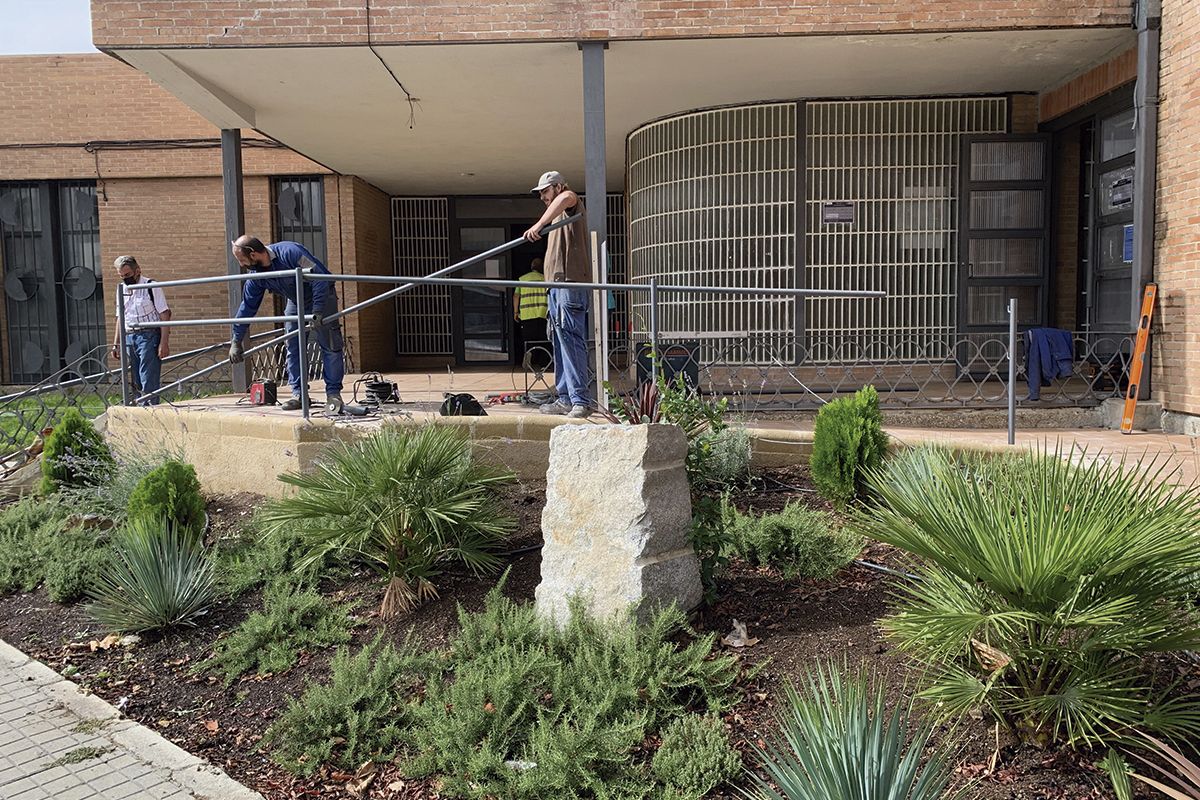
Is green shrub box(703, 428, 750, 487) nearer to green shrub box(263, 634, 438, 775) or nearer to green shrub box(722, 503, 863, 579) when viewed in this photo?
green shrub box(722, 503, 863, 579)

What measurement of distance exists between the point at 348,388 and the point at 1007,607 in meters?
9.08

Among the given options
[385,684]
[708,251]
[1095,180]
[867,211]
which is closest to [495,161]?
[708,251]

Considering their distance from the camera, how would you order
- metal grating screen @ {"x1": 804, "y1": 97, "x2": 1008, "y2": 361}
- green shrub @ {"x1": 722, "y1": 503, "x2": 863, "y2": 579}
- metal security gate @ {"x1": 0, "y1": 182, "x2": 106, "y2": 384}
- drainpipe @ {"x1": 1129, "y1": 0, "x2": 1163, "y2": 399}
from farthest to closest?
metal security gate @ {"x1": 0, "y1": 182, "x2": 106, "y2": 384} → metal grating screen @ {"x1": 804, "y1": 97, "x2": 1008, "y2": 361} → drainpipe @ {"x1": 1129, "y1": 0, "x2": 1163, "y2": 399} → green shrub @ {"x1": 722, "y1": 503, "x2": 863, "y2": 579}

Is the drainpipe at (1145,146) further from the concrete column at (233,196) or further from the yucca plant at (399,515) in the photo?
the concrete column at (233,196)

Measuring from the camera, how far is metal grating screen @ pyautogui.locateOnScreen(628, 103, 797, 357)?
35.3 feet

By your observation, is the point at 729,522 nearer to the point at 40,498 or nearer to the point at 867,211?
the point at 40,498

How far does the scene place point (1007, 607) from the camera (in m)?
2.69

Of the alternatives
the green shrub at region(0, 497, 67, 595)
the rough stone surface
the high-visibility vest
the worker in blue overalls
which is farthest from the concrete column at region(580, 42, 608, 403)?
the green shrub at region(0, 497, 67, 595)

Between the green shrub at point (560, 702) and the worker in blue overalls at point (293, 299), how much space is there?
313cm

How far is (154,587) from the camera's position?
4426 mm

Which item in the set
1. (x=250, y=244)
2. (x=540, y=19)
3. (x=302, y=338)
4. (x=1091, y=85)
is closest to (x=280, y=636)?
(x=302, y=338)

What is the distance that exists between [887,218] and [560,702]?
870 centimetres

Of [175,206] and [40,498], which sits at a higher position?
[175,206]

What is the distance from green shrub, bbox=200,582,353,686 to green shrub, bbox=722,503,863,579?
1.87m
